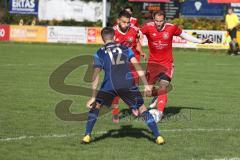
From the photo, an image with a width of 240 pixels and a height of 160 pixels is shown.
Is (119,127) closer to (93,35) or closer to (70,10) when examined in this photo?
(93,35)

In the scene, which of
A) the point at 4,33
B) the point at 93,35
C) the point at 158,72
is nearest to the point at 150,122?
the point at 158,72

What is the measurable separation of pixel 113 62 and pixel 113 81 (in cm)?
30

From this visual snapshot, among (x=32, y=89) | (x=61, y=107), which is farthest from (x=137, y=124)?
(x=32, y=89)

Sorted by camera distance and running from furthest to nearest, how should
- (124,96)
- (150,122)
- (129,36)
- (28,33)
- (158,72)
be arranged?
(28,33) < (129,36) < (158,72) < (124,96) < (150,122)

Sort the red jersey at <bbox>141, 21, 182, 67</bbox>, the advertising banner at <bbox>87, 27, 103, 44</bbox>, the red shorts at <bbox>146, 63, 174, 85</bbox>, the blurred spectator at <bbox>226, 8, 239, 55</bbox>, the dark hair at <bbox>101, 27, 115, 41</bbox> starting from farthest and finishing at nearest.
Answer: the advertising banner at <bbox>87, 27, 103, 44</bbox>
the blurred spectator at <bbox>226, 8, 239, 55</bbox>
the red shorts at <bbox>146, 63, 174, 85</bbox>
the red jersey at <bbox>141, 21, 182, 67</bbox>
the dark hair at <bbox>101, 27, 115, 41</bbox>

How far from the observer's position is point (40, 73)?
69.2 ft

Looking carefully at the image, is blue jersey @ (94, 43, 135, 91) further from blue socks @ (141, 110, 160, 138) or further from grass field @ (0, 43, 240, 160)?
grass field @ (0, 43, 240, 160)

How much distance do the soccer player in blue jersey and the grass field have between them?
0.36 metres

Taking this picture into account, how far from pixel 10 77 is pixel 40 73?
1.99 meters

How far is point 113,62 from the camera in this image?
9.30m

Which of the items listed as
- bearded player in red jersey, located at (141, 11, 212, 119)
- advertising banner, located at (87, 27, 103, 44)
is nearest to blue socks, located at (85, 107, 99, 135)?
bearded player in red jersey, located at (141, 11, 212, 119)

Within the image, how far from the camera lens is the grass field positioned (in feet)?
28.7

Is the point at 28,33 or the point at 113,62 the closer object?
the point at 113,62

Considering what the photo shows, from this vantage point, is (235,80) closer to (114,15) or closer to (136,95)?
(136,95)
